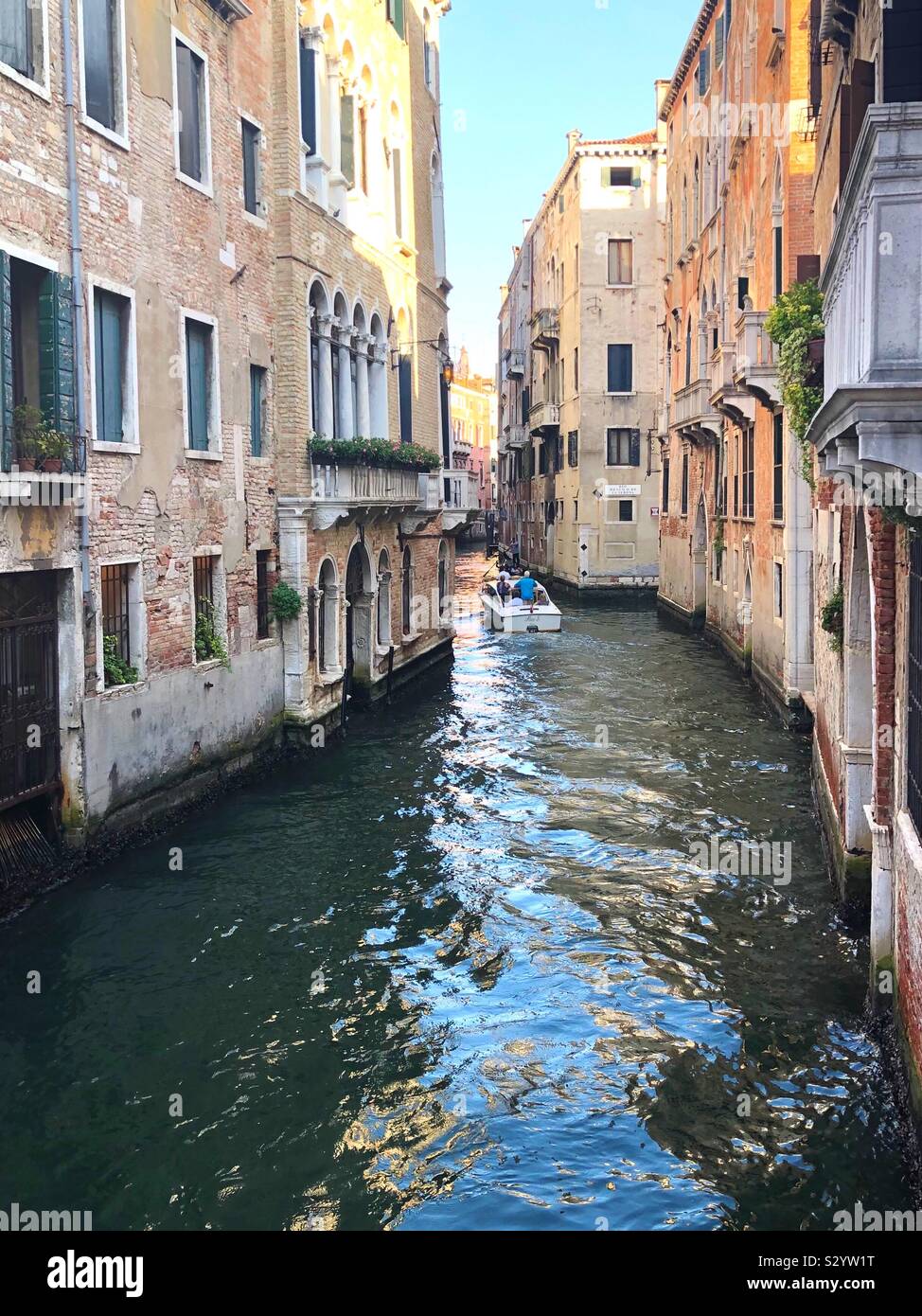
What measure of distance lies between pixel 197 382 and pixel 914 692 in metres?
8.51

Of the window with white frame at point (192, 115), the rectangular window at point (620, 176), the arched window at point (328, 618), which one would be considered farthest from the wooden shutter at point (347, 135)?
the rectangular window at point (620, 176)

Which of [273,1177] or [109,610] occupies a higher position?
[109,610]

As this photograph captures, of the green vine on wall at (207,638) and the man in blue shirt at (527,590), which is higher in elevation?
the man in blue shirt at (527,590)

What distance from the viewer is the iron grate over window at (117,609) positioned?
415 inches

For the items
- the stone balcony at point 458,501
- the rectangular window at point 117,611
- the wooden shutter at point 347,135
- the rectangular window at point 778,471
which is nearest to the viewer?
the rectangular window at point 117,611

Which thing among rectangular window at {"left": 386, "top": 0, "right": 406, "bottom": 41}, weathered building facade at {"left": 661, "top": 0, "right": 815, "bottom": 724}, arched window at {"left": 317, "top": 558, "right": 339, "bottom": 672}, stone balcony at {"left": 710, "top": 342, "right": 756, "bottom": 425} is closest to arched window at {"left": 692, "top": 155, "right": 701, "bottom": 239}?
weathered building facade at {"left": 661, "top": 0, "right": 815, "bottom": 724}

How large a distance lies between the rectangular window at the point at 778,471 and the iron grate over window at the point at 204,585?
332 inches

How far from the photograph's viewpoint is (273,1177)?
18.9 feet

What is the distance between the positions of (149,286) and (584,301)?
2858cm

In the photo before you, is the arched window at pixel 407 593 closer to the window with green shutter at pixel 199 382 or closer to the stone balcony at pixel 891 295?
the window with green shutter at pixel 199 382

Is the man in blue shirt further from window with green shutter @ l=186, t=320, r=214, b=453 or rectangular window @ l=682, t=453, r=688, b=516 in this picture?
window with green shutter @ l=186, t=320, r=214, b=453
